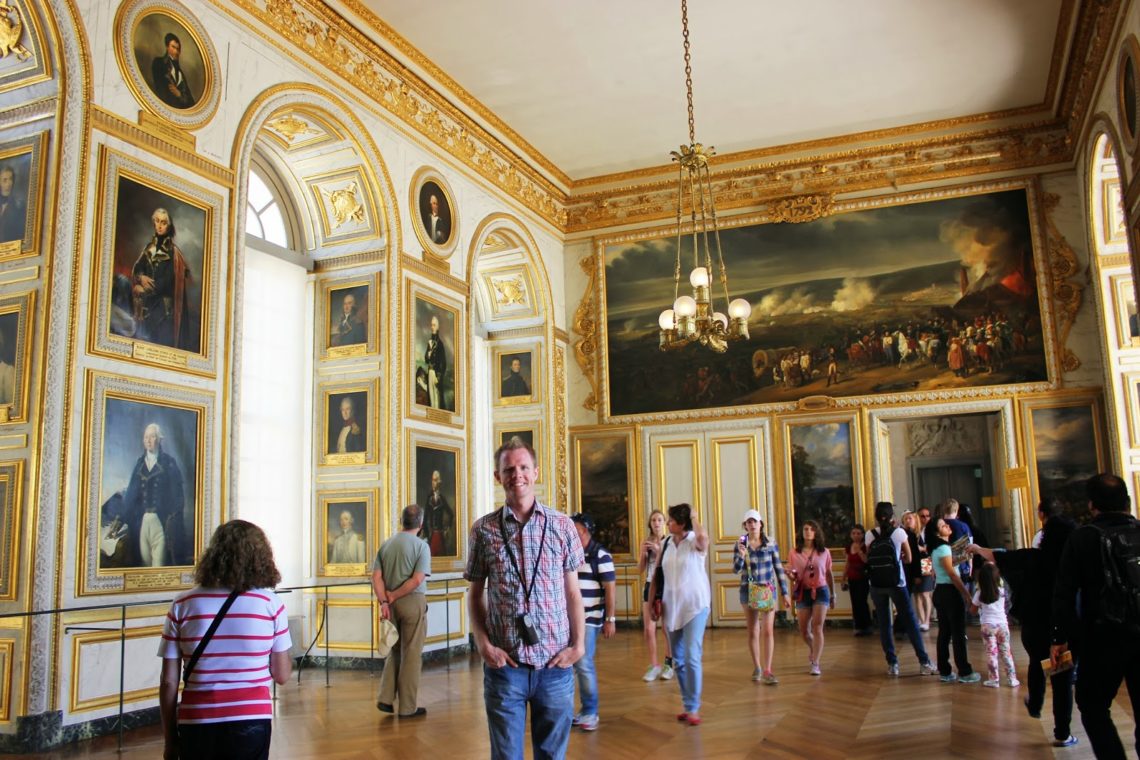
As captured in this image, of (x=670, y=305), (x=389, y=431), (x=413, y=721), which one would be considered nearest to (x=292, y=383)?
(x=389, y=431)

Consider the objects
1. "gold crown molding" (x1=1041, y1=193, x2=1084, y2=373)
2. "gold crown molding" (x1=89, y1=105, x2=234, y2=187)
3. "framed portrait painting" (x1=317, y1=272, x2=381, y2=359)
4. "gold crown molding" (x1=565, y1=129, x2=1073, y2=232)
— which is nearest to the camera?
"gold crown molding" (x1=89, y1=105, x2=234, y2=187)

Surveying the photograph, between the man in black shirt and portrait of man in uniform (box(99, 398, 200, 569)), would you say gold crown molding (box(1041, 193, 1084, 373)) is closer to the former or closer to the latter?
the man in black shirt

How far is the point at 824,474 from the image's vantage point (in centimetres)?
1606

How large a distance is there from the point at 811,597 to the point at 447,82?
28.3 ft

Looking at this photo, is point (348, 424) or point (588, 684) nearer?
point (588, 684)

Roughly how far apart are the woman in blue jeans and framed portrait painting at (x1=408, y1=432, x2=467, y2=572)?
544cm

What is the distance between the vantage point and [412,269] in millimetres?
12859

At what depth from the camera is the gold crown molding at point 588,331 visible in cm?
1775

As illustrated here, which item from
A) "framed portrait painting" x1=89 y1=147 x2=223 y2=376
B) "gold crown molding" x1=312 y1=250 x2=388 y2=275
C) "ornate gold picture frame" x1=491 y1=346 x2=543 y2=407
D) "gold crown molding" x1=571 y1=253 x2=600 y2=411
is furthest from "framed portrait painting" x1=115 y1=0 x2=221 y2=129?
"gold crown molding" x1=571 y1=253 x2=600 y2=411

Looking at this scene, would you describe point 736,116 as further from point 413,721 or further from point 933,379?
point 413,721

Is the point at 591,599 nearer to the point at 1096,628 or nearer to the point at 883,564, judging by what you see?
the point at 1096,628

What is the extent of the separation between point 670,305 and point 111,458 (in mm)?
11475

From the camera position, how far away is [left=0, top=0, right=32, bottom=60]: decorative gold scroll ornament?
8.03 metres

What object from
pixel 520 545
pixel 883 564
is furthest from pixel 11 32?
pixel 883 564
